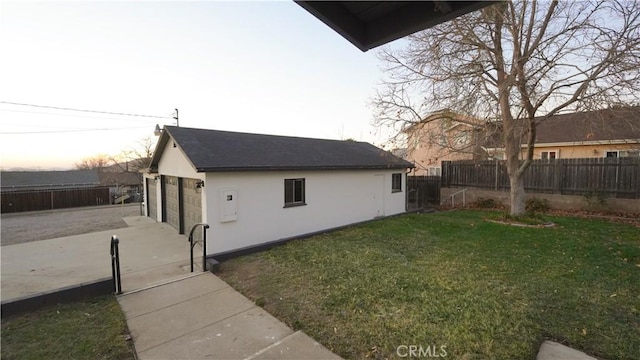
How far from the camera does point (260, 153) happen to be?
838 cm

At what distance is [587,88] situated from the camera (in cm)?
754

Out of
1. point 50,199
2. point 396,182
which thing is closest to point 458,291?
point 396,182

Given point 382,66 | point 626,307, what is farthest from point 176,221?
point 626,307

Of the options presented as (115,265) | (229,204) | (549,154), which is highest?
(549,154)

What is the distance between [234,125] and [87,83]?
14.9 meters

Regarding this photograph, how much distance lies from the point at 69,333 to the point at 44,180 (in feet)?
120

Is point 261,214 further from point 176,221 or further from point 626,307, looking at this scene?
point 626,307

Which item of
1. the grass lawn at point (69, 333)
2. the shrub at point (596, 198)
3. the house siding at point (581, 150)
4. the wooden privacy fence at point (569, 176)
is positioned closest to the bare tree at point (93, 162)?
the grass lawn at point (69, 333)

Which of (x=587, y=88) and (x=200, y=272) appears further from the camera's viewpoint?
(x=587, y=88)

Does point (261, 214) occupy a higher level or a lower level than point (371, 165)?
lower

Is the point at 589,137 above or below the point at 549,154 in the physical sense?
above

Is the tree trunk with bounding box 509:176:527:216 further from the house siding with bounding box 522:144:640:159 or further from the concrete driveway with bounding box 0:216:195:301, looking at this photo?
the concrete driveway with bounding box 0:216:195:301

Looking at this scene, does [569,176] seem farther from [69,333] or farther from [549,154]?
[69,333]

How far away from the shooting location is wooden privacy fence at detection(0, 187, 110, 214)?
16592mm
